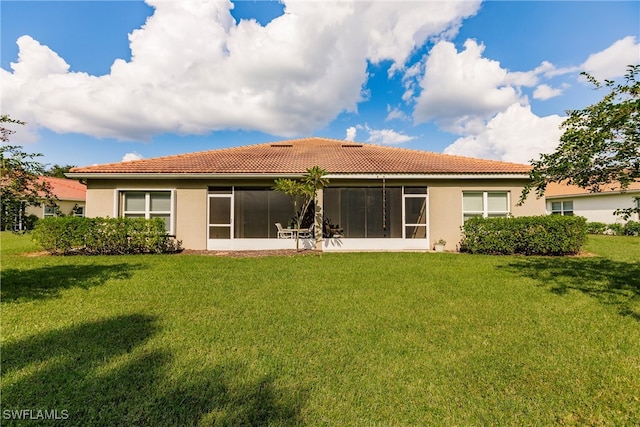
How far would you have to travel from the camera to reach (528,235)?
12.0 metres

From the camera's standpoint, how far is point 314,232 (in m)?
13.9

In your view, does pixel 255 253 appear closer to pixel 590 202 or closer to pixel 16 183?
pixel 16 183

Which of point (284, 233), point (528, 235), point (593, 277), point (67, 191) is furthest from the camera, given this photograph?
point (67, 191)

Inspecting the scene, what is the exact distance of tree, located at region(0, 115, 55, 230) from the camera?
5621 mm

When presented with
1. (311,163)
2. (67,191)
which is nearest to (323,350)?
(311,163)

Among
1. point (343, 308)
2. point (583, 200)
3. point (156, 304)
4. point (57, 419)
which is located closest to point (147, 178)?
point (156, 304)

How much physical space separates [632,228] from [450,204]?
17.2m

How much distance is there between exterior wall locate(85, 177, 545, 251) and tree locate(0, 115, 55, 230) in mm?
7281

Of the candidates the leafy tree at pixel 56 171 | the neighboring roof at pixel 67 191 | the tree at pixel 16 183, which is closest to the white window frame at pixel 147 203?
the leafy tree at pixel 56 171

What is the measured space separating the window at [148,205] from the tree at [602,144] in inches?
530

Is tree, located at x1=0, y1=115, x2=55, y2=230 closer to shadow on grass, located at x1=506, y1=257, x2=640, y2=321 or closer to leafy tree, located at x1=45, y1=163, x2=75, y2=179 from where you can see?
leafy tree, located at x1=45, y1=163, x2=75, y2=179

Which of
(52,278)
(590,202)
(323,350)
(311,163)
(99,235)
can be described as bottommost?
(323,350)

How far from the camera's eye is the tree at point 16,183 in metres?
5.62

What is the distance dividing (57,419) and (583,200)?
32.7 metres
